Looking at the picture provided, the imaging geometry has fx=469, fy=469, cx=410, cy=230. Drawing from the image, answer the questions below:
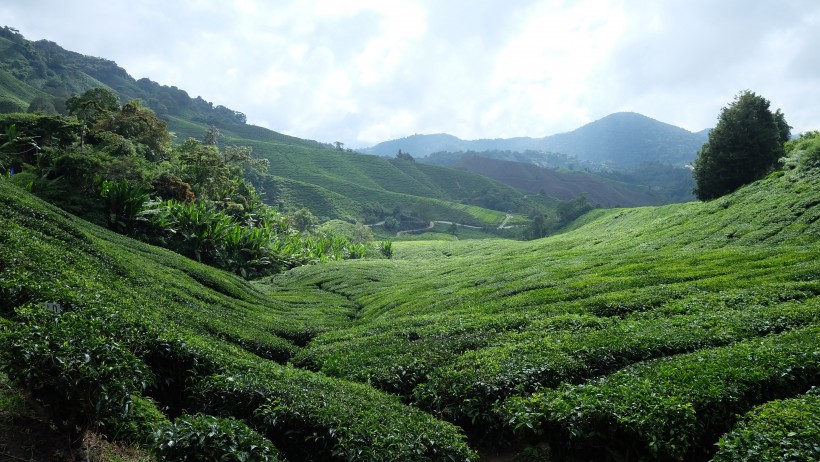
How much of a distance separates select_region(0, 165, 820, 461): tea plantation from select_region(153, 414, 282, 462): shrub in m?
0.03

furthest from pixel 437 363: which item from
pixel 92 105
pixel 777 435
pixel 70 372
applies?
pixel 92 105

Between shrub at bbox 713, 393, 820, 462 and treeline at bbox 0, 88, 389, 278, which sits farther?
treeline at bbox 0, 88, 389, 278

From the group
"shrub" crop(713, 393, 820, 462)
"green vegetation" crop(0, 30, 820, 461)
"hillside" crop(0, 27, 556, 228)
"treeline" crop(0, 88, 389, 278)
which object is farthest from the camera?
"hillside" crop(0, 27, 556, 228)

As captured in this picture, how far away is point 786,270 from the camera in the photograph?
1432 cm

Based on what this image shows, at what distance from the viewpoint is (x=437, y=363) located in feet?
35.2

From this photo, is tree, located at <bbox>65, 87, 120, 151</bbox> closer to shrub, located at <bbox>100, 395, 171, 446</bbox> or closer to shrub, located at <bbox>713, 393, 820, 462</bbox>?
shrub, located at <bbox>100, 395, 171, 446</bbox>

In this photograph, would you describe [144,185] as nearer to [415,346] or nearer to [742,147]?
[415,346]

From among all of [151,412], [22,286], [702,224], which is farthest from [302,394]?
[702,224]

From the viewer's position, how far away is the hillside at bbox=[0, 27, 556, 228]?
119m

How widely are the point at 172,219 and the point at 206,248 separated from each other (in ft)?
8.92

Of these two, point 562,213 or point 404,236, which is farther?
point 404,236

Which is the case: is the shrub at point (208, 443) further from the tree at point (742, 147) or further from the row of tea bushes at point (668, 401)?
the tree at point (742, 147)

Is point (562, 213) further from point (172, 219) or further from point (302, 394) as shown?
point (302, 394)

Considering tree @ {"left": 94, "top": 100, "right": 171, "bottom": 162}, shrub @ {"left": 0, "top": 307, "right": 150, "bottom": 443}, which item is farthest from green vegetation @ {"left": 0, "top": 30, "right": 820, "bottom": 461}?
tree @ {"left": 94, "top": 100, "right": 171, "bottom": 162}
